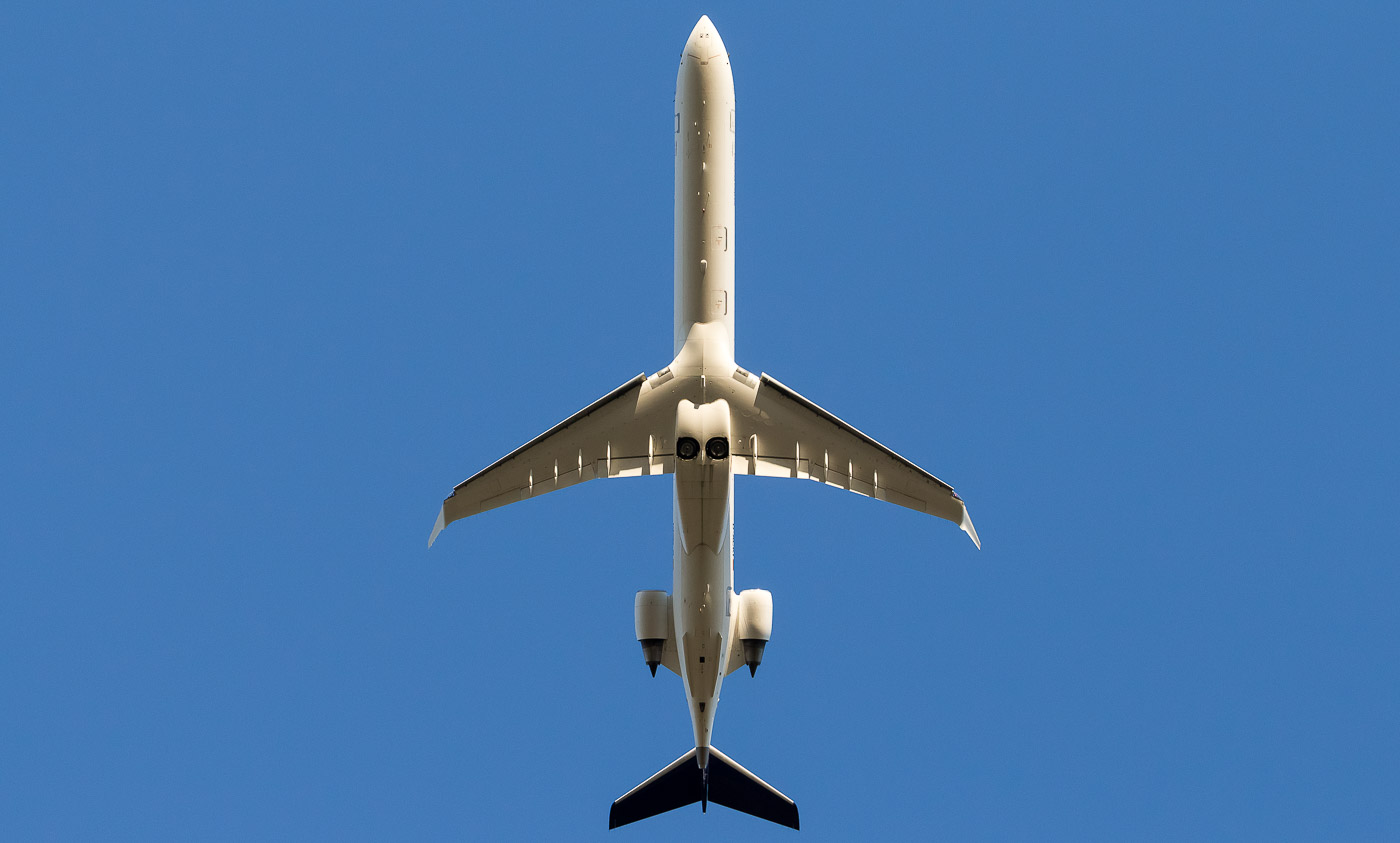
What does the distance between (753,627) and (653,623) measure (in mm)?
2885

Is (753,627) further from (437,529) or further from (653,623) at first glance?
(437,529)

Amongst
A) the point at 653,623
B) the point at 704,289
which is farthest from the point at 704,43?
the point at 653,623

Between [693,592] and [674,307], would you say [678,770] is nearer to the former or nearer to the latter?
[693,592]

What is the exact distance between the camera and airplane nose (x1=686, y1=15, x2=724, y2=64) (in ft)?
179

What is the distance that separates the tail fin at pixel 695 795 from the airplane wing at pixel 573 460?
9.71 m

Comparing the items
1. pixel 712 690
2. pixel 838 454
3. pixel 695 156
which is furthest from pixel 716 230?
pixel 712 690

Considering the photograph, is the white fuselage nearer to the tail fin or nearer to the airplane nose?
the airplane nose

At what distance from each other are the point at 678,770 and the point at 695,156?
18271 mm

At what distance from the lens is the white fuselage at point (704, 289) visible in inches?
2099

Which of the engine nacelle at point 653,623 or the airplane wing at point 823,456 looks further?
the engine nacelle at point 653,623

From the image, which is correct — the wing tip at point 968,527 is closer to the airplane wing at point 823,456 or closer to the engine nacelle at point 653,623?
the airplane wing at point 823,456

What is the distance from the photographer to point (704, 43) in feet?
179

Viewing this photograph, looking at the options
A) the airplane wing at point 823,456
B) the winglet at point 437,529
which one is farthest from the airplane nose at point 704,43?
the winglet at point 437,529

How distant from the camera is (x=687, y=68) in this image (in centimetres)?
5453
